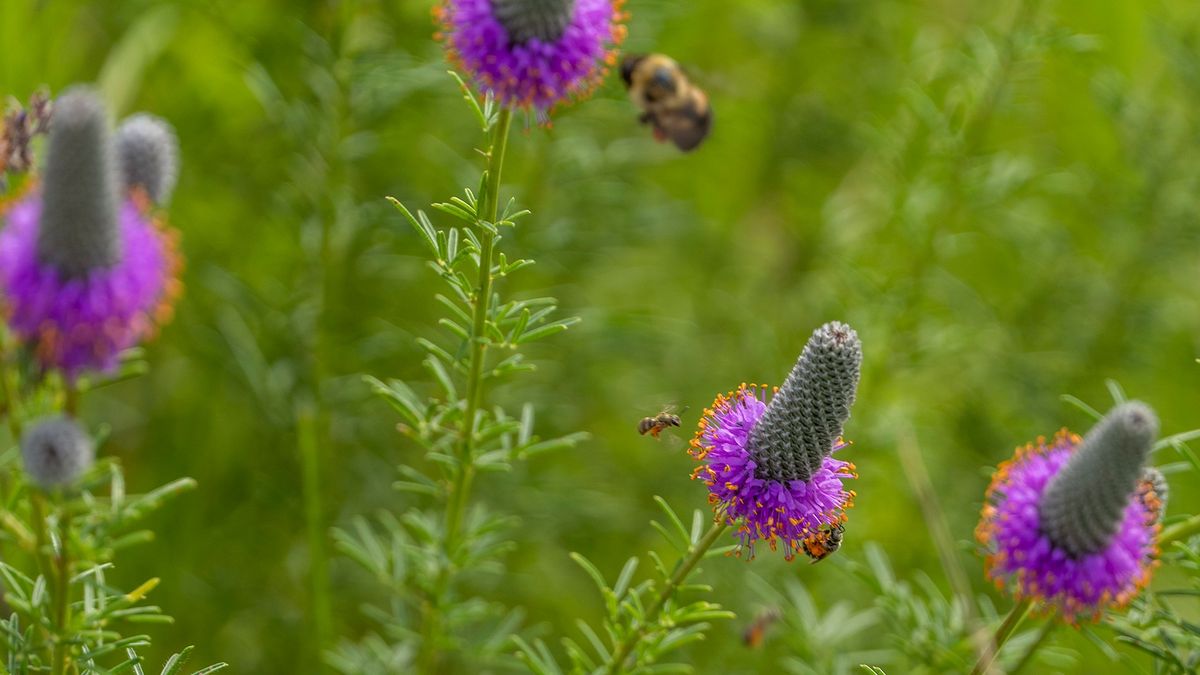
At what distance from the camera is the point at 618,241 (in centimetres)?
404

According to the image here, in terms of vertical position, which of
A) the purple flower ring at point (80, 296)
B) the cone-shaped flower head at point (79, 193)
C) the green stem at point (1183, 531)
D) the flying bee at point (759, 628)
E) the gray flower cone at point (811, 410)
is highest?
the cone-shaped flower head at point (79, 193)

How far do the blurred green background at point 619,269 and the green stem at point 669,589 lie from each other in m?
1.53

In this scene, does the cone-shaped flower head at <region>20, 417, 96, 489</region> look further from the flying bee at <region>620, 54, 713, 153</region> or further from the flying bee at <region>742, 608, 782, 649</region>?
the flying bee at <region>620, 54, 713, 153</region>

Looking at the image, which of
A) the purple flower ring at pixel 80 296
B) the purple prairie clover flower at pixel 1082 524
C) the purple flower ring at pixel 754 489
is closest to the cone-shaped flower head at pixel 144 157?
the purple flower ring at pixel 80 296

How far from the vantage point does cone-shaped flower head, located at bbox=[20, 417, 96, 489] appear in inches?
55.4

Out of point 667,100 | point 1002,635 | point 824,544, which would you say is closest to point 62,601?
point 824,544

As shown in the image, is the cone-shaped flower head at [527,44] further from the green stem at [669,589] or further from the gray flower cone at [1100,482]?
the gray flower cone at [1100,482]

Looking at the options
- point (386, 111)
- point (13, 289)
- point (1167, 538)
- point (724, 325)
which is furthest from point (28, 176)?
point (724, 325)

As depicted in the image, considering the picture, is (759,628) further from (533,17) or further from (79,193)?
(79,193)

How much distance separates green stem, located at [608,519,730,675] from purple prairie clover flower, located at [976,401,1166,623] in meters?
0.45

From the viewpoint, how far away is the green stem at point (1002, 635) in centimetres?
189

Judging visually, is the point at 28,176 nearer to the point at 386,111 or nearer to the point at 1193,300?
the point at 386,111

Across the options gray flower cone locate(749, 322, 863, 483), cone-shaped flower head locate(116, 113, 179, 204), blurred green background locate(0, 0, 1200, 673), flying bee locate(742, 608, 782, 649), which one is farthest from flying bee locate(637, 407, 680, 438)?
blurred green background locate(0, 0, 1200, 673)

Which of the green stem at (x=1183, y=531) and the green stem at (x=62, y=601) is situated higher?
the green stem at (x=62, y=601)
